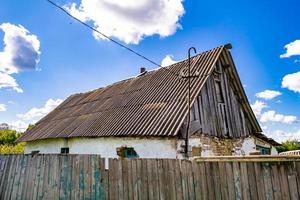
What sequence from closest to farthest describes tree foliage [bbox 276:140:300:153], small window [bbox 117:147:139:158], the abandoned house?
the abandoned house < small window [bbox 117:147:139:158] < tree foliage [bbox 276:140:300:153]

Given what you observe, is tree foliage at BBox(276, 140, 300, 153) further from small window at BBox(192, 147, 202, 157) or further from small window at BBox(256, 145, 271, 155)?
small window at BBox(192, 147, 202, 157)

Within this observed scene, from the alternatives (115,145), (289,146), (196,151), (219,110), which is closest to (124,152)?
(115,145)

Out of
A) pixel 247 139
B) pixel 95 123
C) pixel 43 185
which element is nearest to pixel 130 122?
pixel 95 123

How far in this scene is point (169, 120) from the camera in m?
9.31

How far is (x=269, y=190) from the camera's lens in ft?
13.9

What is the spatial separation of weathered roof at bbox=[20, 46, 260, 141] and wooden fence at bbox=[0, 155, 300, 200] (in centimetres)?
357

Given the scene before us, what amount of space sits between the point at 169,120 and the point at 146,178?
432cm

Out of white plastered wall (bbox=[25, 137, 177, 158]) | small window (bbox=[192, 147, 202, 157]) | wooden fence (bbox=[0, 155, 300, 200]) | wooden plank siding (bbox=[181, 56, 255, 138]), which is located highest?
wooden plank siding (bbox=[181, 56, 255, 138])

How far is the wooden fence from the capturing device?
14.0 feet

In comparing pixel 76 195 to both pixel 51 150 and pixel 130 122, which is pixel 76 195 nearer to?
pixel 130 122

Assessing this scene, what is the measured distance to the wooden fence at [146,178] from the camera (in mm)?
4258

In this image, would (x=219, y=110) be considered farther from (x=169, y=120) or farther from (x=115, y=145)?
(x=115, y=145)

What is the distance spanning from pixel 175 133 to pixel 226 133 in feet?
12.7

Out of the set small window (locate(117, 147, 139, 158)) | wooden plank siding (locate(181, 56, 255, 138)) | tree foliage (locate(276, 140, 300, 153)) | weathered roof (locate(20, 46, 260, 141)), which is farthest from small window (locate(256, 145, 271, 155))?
tree foliage (locate(276, 140, 300, 153))
